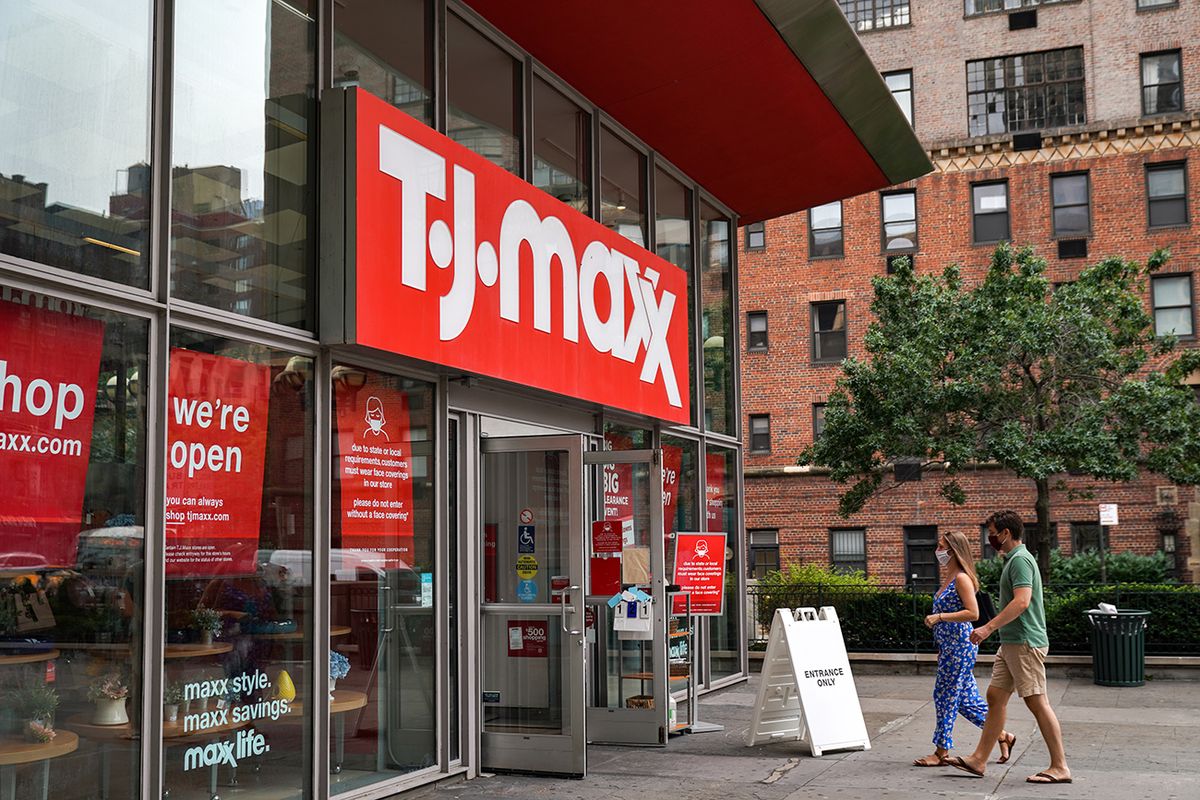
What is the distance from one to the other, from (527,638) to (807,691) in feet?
8.25

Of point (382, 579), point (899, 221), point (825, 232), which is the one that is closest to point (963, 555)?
point (382, 579)

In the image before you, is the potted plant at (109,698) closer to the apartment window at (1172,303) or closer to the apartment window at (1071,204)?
the apartment window at (1172,303)

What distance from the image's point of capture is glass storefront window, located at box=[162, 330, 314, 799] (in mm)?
6676

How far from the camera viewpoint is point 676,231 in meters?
14.8

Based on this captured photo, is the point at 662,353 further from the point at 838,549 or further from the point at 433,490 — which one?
the point at 838,549

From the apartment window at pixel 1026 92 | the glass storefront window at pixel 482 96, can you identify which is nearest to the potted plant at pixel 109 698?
the glass storefront window at pixel 482 96

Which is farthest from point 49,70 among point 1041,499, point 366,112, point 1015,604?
point 1041,499

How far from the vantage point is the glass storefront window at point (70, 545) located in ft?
18.8

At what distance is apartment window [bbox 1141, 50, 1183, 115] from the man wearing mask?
94.2 ft

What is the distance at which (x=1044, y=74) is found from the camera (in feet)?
114

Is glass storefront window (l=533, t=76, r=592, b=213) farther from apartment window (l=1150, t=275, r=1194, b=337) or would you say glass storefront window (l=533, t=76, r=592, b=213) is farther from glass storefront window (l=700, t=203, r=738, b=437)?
apartment window (l=1150, t=275, r=1194, b=337)

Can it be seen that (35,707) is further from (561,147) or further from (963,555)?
(561,147)

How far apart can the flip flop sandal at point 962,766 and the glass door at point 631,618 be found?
8.27 ft

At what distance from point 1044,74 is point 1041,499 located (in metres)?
14.6
